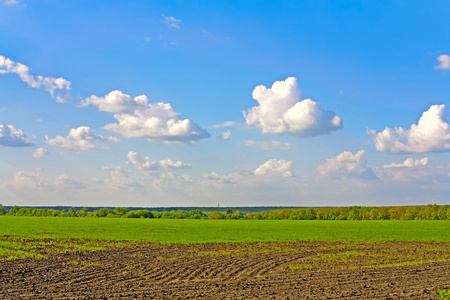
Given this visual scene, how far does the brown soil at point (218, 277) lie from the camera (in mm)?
15961

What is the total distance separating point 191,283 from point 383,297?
7.72 m

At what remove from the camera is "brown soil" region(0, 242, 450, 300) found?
16.0 meters

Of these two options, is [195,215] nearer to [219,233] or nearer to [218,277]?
[219,233]

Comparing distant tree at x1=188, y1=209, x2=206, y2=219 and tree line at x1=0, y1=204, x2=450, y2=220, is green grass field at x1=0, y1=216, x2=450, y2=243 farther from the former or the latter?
distant tree at x1=188, y1=209, x2=206, y2=219

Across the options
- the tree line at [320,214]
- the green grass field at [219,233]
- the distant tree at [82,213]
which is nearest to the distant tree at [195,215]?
the tree line at [320,214]

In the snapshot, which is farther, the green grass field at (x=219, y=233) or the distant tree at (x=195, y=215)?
the distant tree at (x=195, y=215)

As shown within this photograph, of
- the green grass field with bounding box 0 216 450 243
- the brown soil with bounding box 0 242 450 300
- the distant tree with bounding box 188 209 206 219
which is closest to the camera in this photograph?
the brown soil with bounding box 0 242 450 300

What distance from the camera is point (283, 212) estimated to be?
474 ft

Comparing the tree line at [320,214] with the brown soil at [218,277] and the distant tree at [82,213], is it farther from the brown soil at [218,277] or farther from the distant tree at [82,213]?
the brown soil at [218,277]

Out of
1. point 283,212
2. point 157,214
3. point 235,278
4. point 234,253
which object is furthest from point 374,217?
point 235,278

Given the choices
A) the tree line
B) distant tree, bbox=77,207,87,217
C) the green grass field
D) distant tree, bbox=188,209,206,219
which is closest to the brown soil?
the green grass field

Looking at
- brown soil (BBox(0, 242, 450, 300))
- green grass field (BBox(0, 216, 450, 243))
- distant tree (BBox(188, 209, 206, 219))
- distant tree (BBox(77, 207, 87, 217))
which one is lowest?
distant tree (BBox(77, 207, 87, 217))

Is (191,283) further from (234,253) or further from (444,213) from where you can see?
(444,213)

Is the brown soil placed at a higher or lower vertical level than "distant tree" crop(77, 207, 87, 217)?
higher
